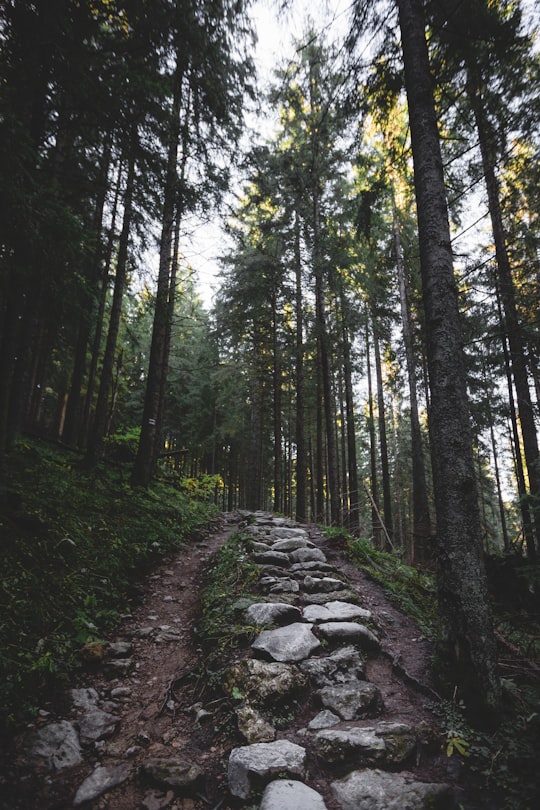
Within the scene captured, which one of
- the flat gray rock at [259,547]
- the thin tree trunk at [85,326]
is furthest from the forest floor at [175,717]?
the thin tree trunk at [85,326]

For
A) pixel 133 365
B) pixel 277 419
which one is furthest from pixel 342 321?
pixel 133 365

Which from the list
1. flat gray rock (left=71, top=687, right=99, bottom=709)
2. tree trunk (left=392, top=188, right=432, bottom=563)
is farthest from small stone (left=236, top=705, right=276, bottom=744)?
tree trunk (left=392, top=188, right=432, bottom=563)

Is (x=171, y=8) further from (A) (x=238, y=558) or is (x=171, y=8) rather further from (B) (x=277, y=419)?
(B) (x=277, y=419)

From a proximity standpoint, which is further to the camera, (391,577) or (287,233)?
(287,233)

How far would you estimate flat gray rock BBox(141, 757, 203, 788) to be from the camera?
2.22 meters

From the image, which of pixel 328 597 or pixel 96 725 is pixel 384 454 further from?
pixel 96 725

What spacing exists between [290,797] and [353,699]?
1.04m

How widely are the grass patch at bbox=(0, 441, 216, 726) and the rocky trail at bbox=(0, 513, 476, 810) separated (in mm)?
277

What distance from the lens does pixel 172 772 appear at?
229 cm

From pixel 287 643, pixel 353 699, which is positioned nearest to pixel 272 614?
pixel 287 643

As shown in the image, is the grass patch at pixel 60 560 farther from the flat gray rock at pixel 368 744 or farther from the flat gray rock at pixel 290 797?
the flat gray rock at pixel 368 744

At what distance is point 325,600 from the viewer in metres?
4.60

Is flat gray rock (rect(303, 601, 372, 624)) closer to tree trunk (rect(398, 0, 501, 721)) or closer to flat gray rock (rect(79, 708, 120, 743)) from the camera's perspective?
tree trunk (rect(398, 0, 501, 721))

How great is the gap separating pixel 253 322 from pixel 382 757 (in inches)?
633
